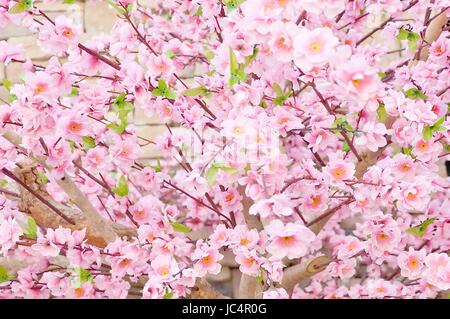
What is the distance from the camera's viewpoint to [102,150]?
198 centimetres

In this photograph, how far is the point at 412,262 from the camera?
1913 mm

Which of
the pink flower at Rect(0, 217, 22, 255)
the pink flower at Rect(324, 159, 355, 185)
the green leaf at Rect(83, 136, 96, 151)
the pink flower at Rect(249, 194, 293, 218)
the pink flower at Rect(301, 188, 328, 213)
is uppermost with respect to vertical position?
the green leaf at Rect(83, 136, 96, 151)

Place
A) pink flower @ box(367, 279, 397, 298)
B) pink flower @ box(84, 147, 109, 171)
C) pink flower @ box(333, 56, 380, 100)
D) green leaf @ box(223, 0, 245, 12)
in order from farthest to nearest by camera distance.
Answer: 1. pink flower @ box(367, 279, 397, 298)
2. pink flower @ box(84, 147, 109, 171)
3. green leaf @ box(223, 0, 245, 12)
4. pink flower @ box(333, 56, 380, 100)

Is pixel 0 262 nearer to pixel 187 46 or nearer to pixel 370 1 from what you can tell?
pixel 187 46

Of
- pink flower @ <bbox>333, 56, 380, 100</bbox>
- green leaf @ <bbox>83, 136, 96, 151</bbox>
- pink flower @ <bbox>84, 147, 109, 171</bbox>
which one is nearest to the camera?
pink flower @ <bbox>333, 56, 380, 100</bbox>

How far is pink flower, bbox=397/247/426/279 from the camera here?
1899mm

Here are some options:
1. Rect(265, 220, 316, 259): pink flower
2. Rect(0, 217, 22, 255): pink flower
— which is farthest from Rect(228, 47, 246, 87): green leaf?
Rect(0, 217, 22, 255): pink flower

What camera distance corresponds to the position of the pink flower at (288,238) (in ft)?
4.76

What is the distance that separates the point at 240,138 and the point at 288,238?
31cm

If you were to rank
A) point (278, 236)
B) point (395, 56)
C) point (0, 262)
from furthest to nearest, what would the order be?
point (395, 56)
point (0, 262)
point (278, 236)

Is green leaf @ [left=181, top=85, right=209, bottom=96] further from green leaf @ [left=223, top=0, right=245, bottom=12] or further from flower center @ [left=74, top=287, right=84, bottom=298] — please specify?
flower center @ [left=74, top=287, right=84, bottom=298]

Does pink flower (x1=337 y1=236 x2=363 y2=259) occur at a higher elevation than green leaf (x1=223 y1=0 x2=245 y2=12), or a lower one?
lower
